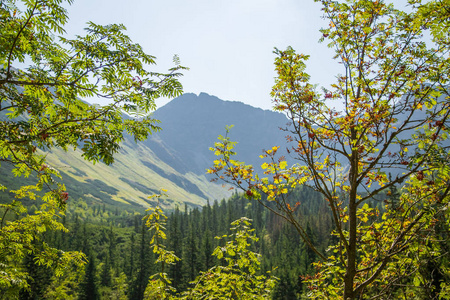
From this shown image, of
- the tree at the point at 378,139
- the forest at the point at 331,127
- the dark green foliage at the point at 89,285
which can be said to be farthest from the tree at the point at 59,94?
the dark green foliage at the point at 89,285

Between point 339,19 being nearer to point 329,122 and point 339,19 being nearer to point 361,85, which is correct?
point 361,85

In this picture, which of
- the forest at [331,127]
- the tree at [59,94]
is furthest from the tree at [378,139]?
the tree at [59,94]

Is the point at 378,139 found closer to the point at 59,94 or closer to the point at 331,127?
the point at 331,127

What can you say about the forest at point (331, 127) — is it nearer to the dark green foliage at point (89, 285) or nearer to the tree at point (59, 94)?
the tree at point (59, 94)

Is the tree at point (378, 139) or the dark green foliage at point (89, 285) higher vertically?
the tree at point (378, 139)

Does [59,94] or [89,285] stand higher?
[59,94]

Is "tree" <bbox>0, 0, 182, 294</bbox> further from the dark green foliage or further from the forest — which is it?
the dark green foliage

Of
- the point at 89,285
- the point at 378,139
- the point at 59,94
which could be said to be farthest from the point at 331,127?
the point at 89,285

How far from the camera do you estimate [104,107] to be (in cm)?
512

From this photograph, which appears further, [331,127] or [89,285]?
[89,285]

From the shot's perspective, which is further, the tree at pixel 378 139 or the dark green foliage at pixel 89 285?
the dark green foliage at pixel 89 285

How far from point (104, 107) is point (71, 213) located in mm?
228638

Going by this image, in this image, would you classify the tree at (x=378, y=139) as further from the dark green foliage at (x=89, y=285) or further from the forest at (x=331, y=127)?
the dark green foliage at (x=89, y=285)

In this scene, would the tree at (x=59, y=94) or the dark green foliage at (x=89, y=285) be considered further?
the dark green foliage at (x=89, y=285)
